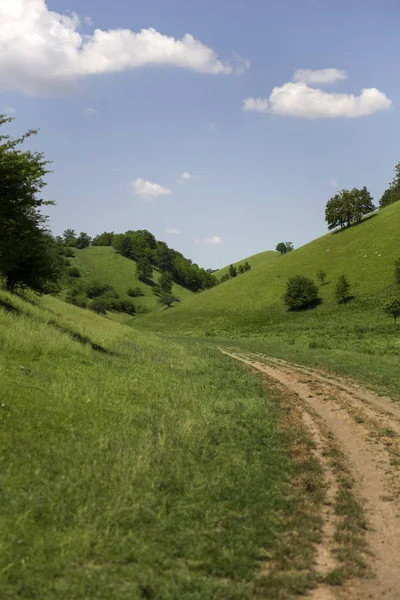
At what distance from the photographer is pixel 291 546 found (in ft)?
22.8

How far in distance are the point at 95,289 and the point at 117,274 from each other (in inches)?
1059

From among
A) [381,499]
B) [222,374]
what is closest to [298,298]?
[222,374]

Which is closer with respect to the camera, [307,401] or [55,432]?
[55,432]

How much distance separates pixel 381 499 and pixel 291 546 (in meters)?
2.69

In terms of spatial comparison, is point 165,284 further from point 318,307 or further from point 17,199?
point 17,199

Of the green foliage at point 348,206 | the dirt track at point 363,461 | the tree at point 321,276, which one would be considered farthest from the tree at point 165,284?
the dirt track at point 363,461

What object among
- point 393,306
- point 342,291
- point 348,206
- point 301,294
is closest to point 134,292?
point 348,206

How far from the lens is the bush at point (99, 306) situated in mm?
126050

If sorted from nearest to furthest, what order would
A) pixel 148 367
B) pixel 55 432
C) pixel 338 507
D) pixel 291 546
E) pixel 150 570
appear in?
1. pixel 150 570
2. pixel 291 546
3. pixel 338 507
4. pixel 55 432
5. pixel 148 367

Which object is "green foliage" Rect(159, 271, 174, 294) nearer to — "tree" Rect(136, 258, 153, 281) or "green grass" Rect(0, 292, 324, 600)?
"tree" Rect(136, 258, 153, 281)

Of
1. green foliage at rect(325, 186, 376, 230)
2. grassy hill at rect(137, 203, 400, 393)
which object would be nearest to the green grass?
grassy hill at rect(137, 203, 400, 393)

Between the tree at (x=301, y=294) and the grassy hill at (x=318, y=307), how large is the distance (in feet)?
5.90

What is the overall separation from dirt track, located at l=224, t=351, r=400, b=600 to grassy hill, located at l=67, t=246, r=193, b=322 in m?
134

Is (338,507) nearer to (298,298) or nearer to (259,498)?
(259,498)
